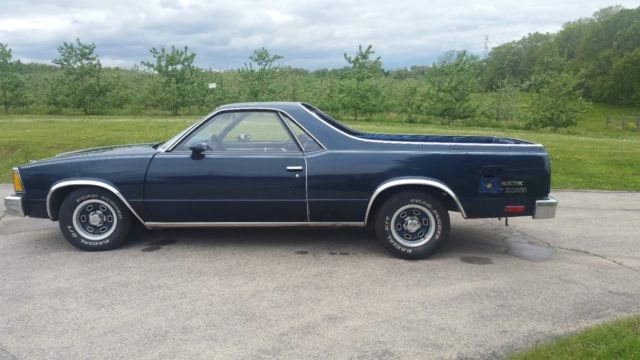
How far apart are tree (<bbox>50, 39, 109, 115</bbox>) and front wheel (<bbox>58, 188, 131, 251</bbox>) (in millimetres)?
22781

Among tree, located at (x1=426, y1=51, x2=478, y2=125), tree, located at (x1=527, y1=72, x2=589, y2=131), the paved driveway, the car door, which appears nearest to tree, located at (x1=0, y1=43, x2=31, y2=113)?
tree, located at (x1=426, y1=51, x2=478, y2=125)

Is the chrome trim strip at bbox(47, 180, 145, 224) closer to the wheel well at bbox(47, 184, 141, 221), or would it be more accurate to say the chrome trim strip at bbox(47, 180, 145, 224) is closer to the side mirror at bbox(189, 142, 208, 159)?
the wheel well at bbox(47, 184, 141, 221)

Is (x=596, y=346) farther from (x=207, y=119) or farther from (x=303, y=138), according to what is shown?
(x=207, y=119)

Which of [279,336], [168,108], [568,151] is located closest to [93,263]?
[279,336]

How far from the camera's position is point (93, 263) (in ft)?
16.4

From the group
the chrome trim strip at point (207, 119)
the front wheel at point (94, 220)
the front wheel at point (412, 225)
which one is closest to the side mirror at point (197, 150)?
the chrome trim strip at point (207, 119)

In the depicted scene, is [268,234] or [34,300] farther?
[268,234]

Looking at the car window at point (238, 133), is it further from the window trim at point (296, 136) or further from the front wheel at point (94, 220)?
the front wheel at point (94, 220)

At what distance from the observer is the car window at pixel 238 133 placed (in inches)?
207

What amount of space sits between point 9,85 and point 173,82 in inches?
323

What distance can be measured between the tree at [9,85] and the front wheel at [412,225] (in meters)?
26.5

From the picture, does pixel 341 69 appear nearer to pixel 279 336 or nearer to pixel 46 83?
pixel 46 83

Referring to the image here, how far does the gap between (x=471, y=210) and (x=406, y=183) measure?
0.72 metres

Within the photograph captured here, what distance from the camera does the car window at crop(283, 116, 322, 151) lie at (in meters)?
5.15
